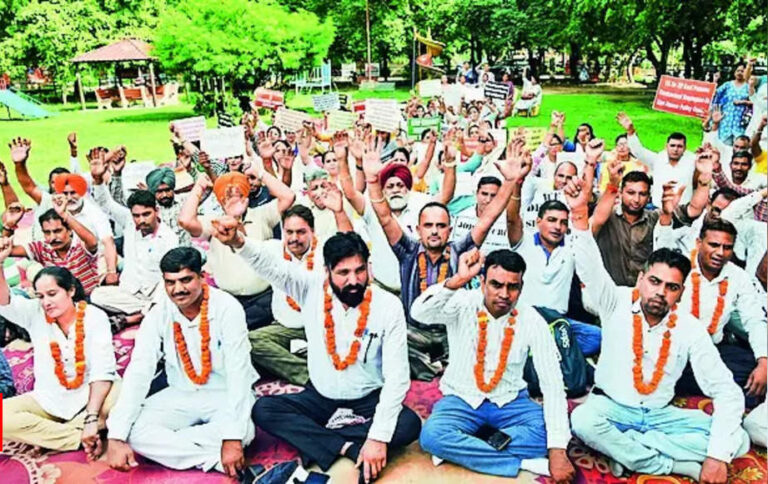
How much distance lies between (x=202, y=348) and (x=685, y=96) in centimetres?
649

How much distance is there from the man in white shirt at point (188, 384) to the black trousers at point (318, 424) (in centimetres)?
14

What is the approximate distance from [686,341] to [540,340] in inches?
29.3

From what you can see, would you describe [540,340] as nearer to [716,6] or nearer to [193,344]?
[193,344]

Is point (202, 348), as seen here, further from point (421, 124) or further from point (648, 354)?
point (421, 124)

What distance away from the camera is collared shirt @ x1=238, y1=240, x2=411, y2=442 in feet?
11.4

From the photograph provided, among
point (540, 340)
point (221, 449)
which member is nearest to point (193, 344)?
point (221, 449)

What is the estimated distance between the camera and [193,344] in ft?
11.8

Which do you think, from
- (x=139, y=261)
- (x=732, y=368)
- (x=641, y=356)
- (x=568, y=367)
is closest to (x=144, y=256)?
(x=139, y=261)

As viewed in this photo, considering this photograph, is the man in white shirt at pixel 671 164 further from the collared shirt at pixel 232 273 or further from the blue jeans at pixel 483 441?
the collared shirt at pixel 232 273

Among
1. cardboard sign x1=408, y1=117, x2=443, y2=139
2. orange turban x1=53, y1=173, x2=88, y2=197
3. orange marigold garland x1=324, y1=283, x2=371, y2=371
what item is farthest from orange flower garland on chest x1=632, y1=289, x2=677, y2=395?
cardboard sign x1=408, y1=117, x2=443, y2=139

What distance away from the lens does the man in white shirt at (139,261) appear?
5.33 metres

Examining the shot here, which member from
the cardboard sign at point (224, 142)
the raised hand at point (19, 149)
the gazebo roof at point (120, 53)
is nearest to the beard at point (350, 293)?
the raised hand at point (19, 149)

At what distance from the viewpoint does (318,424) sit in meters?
3.61

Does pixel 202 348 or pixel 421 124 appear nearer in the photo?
pixel 202 348
